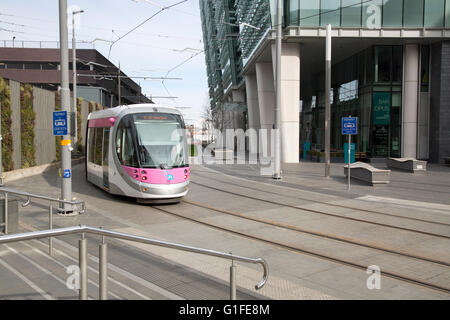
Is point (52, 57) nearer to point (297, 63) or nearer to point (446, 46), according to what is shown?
point (297, 63)

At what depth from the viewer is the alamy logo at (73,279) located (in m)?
3.75

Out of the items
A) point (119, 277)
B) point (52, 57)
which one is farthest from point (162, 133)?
point (52, 57)

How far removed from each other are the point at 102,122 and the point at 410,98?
79.2 ft

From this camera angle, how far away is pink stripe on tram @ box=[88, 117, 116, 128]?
1294cm

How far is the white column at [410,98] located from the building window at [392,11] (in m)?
2.71

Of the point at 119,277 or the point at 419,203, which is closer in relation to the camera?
the point at 119,277

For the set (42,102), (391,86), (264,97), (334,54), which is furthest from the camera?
(264,97)

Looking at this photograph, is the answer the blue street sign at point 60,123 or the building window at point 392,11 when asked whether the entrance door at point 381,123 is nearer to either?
the building window at point 392,11

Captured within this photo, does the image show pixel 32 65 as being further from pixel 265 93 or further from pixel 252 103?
pixel 265 93

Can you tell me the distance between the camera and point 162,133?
40.3 ft

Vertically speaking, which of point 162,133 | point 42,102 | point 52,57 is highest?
point 52,57

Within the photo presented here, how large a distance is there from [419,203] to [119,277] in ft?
36.9

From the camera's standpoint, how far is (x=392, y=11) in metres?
28.4

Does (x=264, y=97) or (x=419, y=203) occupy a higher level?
(x=264, y=97)
